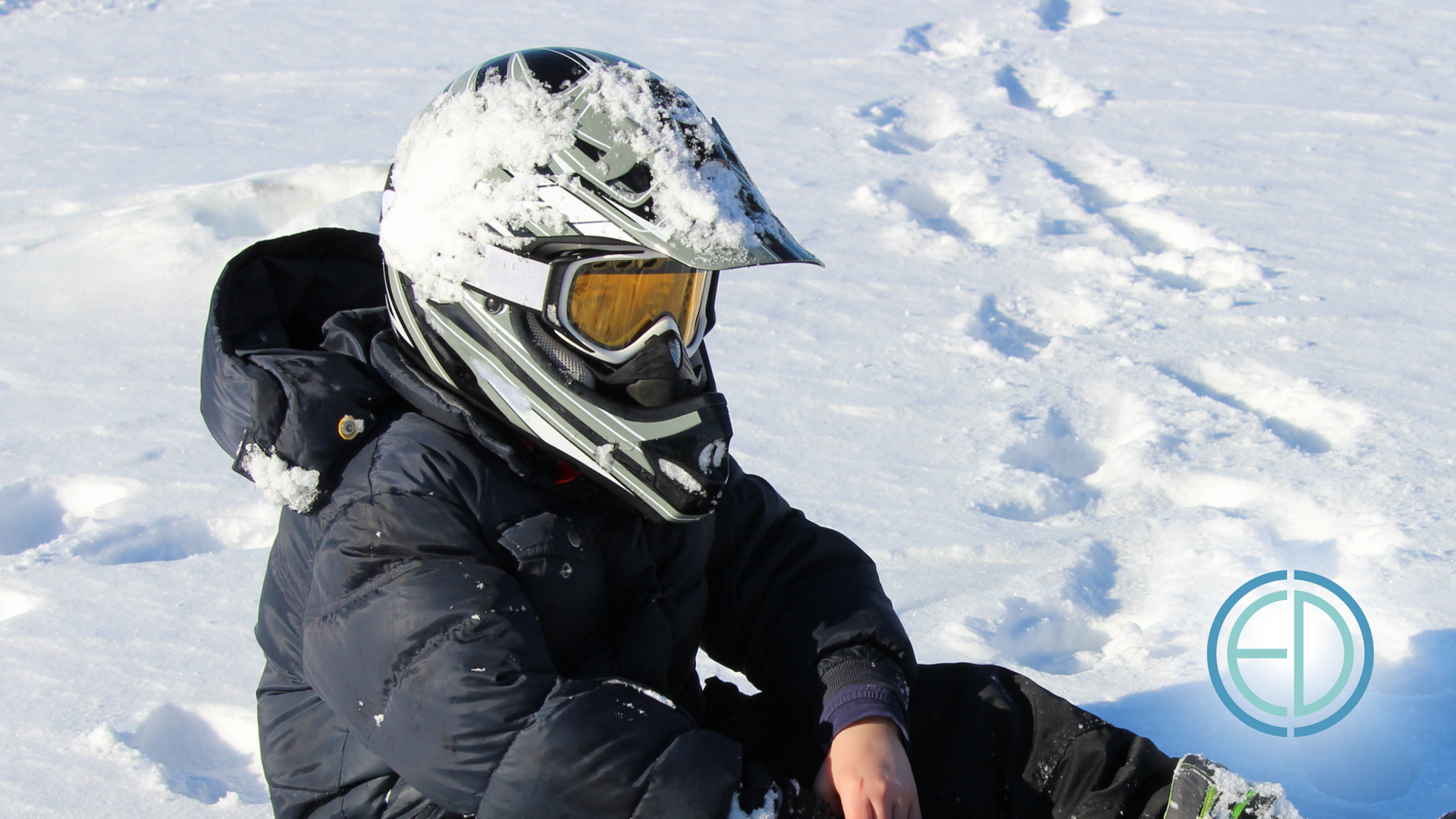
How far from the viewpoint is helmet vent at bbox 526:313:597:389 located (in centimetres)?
155

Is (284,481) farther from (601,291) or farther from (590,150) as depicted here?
(590,150)

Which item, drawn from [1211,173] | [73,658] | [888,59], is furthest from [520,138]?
[888,59]

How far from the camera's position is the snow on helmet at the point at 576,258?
1.50m

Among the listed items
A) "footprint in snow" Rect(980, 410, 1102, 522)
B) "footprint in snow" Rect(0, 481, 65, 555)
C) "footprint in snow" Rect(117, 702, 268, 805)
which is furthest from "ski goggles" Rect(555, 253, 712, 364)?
"footprint in snow" Rect(0, 481, 65, 555)

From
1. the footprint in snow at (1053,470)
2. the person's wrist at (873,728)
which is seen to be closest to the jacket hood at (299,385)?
the person's wrist at (873,728)

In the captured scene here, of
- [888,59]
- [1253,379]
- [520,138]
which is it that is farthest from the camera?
[888,59]

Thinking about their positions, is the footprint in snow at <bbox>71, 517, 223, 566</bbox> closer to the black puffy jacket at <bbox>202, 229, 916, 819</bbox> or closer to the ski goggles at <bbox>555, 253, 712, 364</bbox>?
the black puffy jacket at <bbox>202, 229, 916, 819</bbox>

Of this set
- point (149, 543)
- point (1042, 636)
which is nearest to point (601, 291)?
point (1042, 636)

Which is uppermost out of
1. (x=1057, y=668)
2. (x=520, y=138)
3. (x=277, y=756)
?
(x=520, y=138)

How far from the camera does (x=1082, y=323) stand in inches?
147

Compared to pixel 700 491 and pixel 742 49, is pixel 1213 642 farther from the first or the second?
pixel 742 49

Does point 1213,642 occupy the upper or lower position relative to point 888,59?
lower

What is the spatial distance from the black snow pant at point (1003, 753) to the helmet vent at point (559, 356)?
64 cm

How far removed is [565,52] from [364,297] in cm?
59
